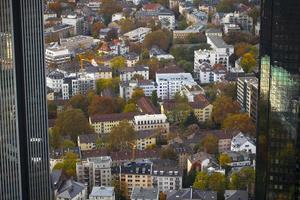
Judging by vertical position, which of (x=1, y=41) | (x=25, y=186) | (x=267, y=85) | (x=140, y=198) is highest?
(x=1, y=41)

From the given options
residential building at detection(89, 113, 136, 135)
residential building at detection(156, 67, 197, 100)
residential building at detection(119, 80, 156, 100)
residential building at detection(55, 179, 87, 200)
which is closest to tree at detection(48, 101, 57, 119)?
residential building at detection(89, 113, 136, 135)

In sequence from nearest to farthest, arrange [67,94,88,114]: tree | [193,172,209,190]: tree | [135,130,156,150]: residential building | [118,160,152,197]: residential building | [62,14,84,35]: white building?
[193,172,209,190]: tree
[118,160,152,197]: residential building
[135,130,156,150]: residential building
[67,94,88,114]: tree
[62,14,84,35]: white building

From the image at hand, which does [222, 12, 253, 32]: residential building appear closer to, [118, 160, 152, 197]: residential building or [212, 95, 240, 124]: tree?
[212, 95, 240, 124]: tree

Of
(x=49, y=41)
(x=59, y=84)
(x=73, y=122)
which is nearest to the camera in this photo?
(x=73, y=122)

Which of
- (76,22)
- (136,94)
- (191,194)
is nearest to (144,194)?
(191,194)

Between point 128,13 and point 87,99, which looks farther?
point 128,13

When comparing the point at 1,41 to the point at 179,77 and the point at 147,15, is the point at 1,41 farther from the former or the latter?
the point at 147,15

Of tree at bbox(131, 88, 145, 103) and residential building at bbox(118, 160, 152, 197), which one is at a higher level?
tree at bbox(131, 88, 145, 103)

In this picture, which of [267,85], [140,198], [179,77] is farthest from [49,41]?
[267,85]
